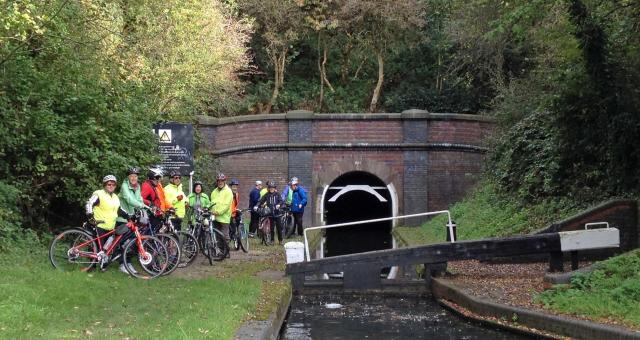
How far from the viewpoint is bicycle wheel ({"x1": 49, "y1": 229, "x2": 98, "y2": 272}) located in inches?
443

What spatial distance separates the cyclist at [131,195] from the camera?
1174cm

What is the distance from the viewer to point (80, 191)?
13664 millimetres

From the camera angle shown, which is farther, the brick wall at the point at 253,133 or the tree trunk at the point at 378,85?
the tree trunk at the point at 378,85

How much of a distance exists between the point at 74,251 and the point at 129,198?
115cm

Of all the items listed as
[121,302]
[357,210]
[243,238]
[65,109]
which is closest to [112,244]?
[121,302]

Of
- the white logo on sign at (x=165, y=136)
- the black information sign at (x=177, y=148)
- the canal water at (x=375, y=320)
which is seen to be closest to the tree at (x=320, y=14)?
the black information sign at (x=177, y=148)

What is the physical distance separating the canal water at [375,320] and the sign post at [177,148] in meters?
4.55

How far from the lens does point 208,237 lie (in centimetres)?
1405

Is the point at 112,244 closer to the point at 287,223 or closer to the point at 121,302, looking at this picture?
the point at 121,302

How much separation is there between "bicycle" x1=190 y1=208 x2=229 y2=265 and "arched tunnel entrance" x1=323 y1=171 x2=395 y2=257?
9883 millimetres

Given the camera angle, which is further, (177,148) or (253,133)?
(253,133)

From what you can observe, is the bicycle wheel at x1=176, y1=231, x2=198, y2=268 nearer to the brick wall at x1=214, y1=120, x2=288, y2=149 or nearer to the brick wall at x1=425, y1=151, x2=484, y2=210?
the brick wall at x1=214, y1=120, x2=288, y2=149

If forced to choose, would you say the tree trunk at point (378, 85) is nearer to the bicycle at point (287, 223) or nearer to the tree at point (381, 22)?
the tree at point (381, 22)

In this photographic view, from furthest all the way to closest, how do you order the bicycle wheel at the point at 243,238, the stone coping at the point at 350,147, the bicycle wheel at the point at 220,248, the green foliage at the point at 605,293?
the stone coping at the point at 350,147 → the bicycle wheel at the point at 243,238 → the bicycle wheel at the point at 220,248 → the green foliage at the point at 605,293
